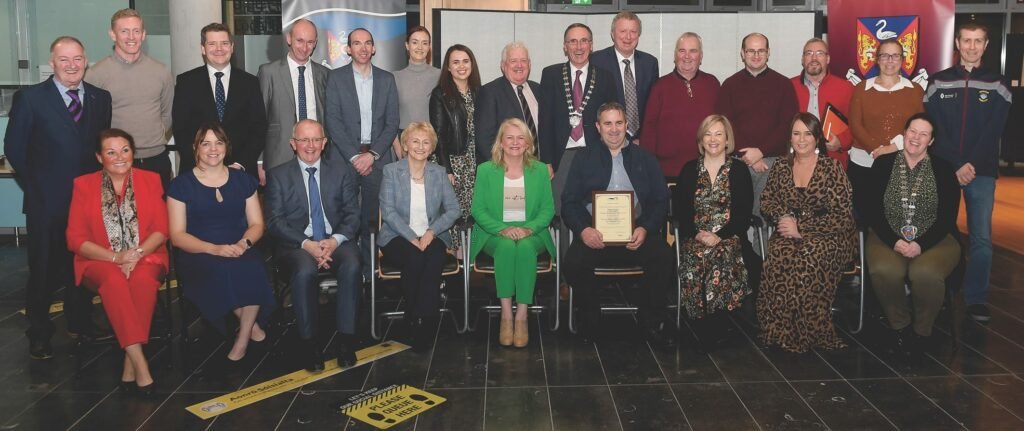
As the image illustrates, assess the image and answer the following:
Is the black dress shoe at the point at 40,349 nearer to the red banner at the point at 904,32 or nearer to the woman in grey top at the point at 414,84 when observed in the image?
the woman in grey top at the point at 414,84

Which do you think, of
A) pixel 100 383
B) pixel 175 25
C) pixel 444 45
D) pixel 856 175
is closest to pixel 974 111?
pixel 856 175

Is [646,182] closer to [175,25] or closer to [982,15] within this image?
[175,25]

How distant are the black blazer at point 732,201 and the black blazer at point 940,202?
0.67 metres

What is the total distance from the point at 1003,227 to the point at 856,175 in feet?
14.5

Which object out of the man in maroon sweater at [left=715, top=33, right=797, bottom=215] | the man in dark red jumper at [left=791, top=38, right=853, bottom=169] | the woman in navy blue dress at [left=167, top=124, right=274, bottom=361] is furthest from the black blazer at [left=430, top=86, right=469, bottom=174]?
the man in dark red jumper at [left=791, top=38, right=853, bottom=169]

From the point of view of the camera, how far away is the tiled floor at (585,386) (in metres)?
3.47

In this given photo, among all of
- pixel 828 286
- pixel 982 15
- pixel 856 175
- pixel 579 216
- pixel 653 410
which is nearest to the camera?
pixel 653 410

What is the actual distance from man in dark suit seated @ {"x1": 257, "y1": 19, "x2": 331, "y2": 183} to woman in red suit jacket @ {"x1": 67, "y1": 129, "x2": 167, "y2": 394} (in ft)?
3.83

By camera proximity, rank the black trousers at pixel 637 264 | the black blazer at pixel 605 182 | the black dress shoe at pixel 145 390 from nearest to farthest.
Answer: the black dress shoe at pixel 145 390, the black trousers at pixel 637 264, the black blazer at pixel 605 182

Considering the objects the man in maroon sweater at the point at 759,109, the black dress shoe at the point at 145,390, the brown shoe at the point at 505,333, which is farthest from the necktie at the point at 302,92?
the man in maroon sweater at the point at 759,109

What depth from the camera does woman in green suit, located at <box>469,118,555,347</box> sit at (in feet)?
15.3

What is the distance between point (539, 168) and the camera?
15.9 ft

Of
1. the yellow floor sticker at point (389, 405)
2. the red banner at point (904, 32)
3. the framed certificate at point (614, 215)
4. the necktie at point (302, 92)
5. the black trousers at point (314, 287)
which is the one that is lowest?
the yellow floor sticker at point (389, 405)

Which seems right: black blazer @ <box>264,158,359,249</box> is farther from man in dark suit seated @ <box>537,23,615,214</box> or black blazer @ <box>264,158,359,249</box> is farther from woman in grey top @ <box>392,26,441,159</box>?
man in dark suit seated @ <box>537,23,615,214</box>
